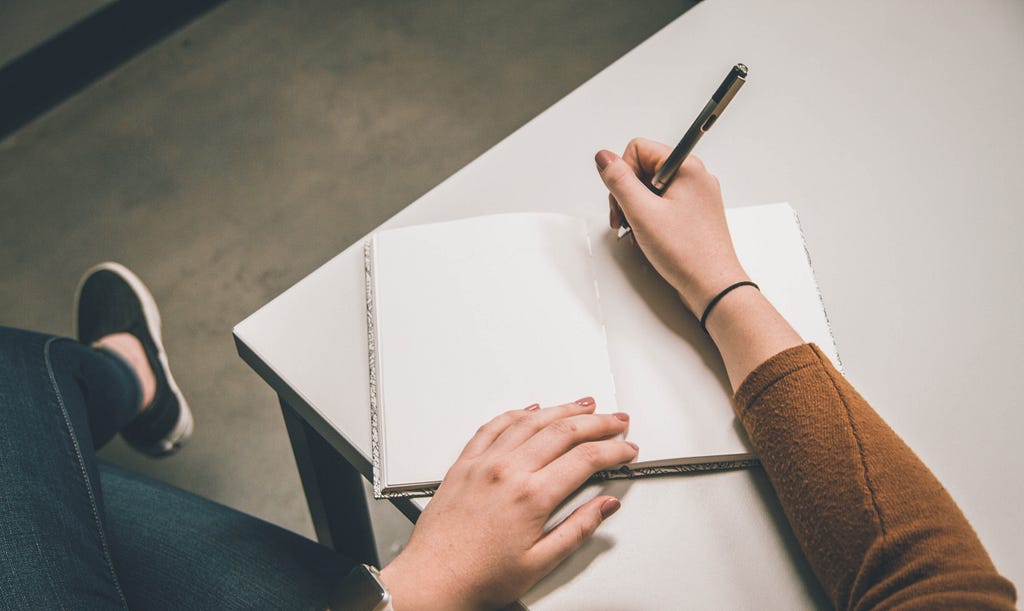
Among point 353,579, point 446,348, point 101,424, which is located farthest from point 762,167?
point 101,424

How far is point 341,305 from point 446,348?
108mm

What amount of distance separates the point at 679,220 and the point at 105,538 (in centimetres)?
59

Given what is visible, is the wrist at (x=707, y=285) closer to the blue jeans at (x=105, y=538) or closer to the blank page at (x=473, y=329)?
the blank page at (x=473, y=329)

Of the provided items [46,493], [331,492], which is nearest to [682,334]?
[331,492]

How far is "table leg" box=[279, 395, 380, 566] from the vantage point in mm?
690

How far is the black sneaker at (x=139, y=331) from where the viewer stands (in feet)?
3.68

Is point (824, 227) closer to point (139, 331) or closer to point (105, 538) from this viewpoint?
point (105, 538)

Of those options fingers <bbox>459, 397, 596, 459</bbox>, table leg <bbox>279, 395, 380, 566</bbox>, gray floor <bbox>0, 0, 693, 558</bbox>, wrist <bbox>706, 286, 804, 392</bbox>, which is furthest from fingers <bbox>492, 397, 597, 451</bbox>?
gray floor <bbox>0, 0, 693, 558</bbox>

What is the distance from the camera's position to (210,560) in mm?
646

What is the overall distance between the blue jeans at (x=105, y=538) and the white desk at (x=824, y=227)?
182mm

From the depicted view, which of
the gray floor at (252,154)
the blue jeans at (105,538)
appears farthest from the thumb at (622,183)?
the gray floor at (252,154)

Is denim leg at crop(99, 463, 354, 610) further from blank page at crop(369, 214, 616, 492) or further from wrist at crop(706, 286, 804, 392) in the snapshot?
wrist at crop(706, 286, 804, 392)

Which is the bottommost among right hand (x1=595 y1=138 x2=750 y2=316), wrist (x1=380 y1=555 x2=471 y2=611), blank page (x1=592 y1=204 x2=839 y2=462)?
wrist (x1=380 y1=555 x2=471 y2=611)

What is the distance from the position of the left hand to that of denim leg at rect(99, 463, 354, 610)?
0.65 ft
